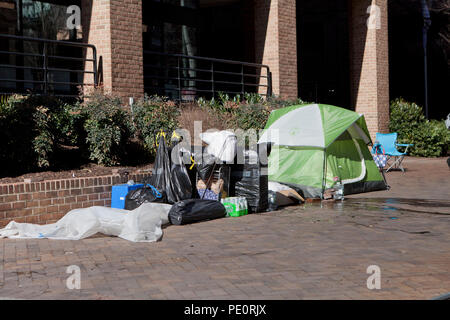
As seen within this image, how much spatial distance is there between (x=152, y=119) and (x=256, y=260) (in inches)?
202

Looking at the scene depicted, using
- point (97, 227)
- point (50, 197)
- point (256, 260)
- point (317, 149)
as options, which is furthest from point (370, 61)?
point (256, 260)

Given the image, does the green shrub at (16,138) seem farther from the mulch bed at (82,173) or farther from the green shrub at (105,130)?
the green shrub at (105,130)

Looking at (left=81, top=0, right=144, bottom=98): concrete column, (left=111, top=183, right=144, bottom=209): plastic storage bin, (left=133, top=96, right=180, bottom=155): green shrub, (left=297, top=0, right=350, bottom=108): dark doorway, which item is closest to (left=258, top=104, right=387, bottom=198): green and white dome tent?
(left=133, top=96, right=180, bottom=155): green shrub

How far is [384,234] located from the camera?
6.94m

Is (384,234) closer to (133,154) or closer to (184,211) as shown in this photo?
(184,211)

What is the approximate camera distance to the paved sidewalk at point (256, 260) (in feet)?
Result: 14.9

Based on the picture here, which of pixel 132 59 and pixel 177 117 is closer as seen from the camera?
pixel 177 117

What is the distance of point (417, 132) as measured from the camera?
19312 millimetres

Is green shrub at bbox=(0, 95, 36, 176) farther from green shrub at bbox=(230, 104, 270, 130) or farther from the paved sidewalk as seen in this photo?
green shrub at bbox=(230, 104, 270, 130)

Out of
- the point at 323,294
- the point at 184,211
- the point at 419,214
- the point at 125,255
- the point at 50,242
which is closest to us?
the point at 323,294

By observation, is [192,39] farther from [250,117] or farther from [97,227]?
[97,227]

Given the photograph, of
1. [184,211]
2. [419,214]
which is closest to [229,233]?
[184,211]

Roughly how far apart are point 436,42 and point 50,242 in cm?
2282

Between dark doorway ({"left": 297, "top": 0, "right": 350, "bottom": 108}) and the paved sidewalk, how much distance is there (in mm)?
18681
